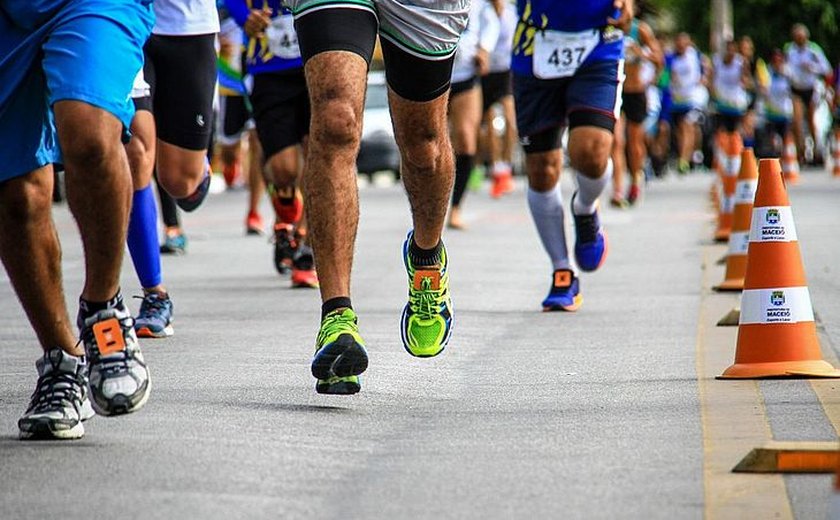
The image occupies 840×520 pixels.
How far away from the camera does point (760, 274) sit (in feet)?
21.3

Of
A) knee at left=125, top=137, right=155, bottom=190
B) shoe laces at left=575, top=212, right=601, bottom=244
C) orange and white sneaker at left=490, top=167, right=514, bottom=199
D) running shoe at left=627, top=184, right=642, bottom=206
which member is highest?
knee at left=125, top=137, right=155, bottom=190

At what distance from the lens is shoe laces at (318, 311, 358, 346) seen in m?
5.31

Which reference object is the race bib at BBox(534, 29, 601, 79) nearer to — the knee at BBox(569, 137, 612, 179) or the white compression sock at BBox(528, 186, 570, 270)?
the knee at BBox(569, 137, 612, 179)

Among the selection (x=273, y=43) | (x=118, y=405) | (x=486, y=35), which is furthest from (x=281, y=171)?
(x=486, y=35)

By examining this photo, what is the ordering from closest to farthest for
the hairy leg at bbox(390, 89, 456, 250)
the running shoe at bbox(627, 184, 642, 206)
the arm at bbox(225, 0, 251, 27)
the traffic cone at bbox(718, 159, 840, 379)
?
the hairy leg at bbox(390, 89, 456, 250), the traffic cone at bbox(718, 159, 840, 379), the arm at bbox(225, 0, 251, 27), the running shoe at bbox(627, 184, 642, 206)

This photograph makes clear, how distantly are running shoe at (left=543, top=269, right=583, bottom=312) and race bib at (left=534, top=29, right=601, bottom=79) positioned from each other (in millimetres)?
897

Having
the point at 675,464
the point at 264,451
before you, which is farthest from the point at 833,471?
the point at 264,451

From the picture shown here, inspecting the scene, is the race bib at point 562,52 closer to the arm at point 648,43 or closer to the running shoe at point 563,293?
the running shoe at point 563,293

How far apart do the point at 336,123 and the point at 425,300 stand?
0.94 m

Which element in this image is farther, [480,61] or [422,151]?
[480,61]

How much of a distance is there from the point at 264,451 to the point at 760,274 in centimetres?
234

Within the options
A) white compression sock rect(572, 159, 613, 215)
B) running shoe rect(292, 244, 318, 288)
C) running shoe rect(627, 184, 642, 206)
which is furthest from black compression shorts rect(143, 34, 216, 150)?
running shoe rect(627, 184, 642, 206)

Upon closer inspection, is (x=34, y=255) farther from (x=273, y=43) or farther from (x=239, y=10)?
(x=239, y=10)

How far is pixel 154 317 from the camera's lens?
25.3 feet
